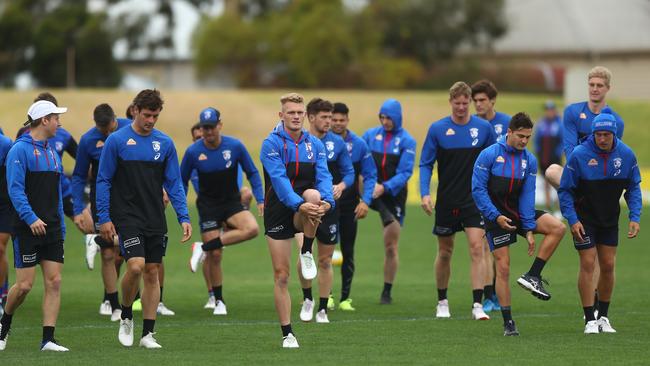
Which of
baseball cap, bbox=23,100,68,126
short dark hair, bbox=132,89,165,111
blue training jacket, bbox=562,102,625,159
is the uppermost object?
short dark hair, bbox=132,89,165,111

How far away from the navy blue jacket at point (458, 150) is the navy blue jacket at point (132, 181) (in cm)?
369

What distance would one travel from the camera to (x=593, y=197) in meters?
12.0

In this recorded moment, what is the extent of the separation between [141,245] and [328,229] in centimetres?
295

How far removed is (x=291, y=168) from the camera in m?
11.3

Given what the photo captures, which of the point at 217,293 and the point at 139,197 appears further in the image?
the point at 217,293

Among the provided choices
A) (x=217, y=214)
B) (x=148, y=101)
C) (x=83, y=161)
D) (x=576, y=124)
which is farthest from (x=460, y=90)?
(x=83, y=161)

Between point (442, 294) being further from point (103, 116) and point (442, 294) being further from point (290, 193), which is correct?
point (103, 116)

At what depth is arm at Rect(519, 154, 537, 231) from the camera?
1193 centimetres

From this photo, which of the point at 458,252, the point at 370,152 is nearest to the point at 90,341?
the point at 370,152

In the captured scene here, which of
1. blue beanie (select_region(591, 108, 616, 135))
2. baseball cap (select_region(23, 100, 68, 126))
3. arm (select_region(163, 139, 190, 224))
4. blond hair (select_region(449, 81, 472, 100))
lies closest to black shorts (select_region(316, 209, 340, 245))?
blond hair (select_region(449, 81, 472, 100))

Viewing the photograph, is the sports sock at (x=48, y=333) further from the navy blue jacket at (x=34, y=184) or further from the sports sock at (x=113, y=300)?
the sports sock at (x=113, y=300)

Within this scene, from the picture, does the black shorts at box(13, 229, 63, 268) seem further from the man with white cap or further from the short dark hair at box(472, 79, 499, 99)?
the short dark hair at box(472, 79, 499, 99)

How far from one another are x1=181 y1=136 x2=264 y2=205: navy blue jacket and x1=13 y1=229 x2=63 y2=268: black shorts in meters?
3.28

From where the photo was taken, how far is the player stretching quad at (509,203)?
1184 cm
